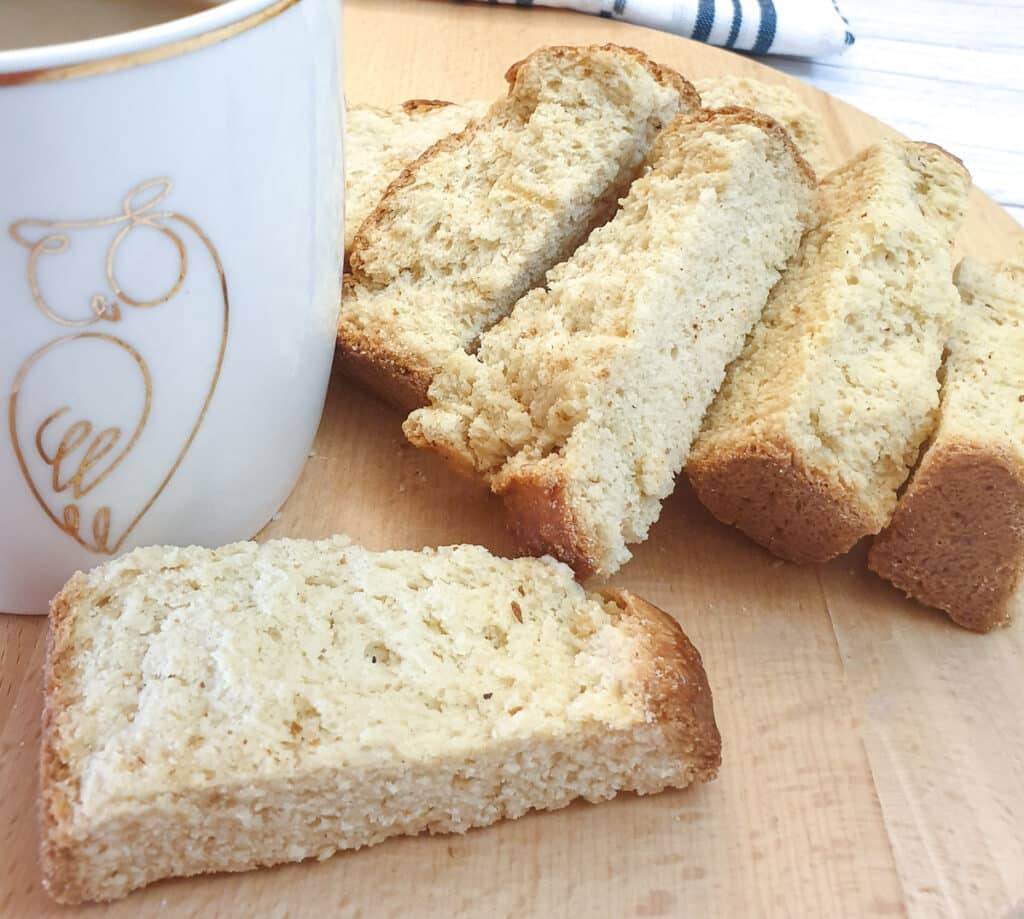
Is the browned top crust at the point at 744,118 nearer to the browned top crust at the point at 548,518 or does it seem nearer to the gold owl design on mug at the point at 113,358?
the browned top crust at the point at 548,518

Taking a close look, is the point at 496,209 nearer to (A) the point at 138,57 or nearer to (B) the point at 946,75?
(A) the point at 138,57

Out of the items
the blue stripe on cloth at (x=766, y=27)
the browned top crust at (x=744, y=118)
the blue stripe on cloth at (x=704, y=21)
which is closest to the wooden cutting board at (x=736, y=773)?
the browned top crust at (x=744, y=118)

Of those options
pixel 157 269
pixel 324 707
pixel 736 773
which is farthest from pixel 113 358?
pixel 736 773

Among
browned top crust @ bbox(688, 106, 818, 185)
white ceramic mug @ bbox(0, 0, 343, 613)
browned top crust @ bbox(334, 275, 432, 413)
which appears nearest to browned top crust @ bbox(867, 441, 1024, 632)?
browned top crust @ bbox(688, 106, 818, 185)

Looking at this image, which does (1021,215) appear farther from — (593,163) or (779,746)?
(779,746)

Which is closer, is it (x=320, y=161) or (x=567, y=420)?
(x=320, y=161)

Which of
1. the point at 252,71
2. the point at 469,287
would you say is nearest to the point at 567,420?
the point at 469,287
